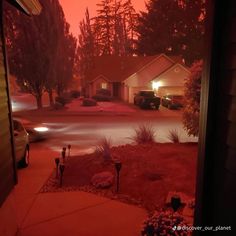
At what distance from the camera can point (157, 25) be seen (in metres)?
46.9

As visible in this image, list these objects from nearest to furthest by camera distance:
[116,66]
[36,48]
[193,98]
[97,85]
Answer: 1. [193,98]
2. [36,48]
3. [97,85]
4. [116,66]

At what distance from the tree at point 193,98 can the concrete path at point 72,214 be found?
201 inches

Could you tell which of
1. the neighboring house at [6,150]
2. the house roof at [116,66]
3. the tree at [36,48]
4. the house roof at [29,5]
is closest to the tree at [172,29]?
the house roof at [116,66]

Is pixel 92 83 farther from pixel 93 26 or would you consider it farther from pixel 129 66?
pixel 93 26

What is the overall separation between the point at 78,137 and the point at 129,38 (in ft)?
157

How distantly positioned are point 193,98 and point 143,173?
3.86 m

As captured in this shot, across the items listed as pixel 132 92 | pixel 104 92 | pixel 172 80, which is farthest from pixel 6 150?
pixel 104 92

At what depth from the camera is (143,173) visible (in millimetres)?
6566

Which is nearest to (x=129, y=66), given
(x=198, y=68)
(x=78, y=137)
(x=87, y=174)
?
(x=78, y=137)

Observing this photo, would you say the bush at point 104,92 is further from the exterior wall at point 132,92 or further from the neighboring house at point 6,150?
the neighboring house at point 6,150

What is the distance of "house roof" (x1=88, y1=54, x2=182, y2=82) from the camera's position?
3653 centimetres

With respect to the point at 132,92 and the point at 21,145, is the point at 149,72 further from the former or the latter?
the point at 21,145

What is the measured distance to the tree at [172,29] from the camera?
1692 inches

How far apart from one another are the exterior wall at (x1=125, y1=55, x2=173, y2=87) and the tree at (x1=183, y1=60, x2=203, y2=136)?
2217cm
